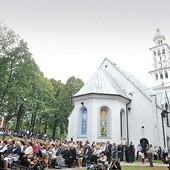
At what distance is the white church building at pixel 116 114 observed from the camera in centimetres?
2188

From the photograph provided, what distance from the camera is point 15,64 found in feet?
96.5

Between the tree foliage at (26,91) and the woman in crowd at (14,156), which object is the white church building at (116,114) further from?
the woman in crowd at (14,156)

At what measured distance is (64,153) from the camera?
47.6 feet

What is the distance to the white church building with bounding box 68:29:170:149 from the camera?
71.8ft

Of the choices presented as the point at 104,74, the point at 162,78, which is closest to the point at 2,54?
the point at 104,74

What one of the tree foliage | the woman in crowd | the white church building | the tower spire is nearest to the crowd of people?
the woman in crowd

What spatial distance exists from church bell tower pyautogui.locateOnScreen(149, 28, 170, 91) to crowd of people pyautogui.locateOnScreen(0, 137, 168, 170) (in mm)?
21890

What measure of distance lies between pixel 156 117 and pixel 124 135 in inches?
151

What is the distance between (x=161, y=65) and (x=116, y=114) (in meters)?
24.8

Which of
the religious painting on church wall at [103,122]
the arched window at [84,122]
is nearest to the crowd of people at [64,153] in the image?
the religious painting on church wall at [103,122]

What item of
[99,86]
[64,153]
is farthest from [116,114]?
[64,153]

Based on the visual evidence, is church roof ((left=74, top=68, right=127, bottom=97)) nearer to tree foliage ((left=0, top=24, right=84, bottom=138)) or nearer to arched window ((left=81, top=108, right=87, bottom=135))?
arched window ((left=81, top=108, right=87, bottom=135))

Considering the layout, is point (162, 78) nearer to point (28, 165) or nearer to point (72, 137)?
point (72, 137)

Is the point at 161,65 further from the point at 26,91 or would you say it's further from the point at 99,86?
the point at 26,91
